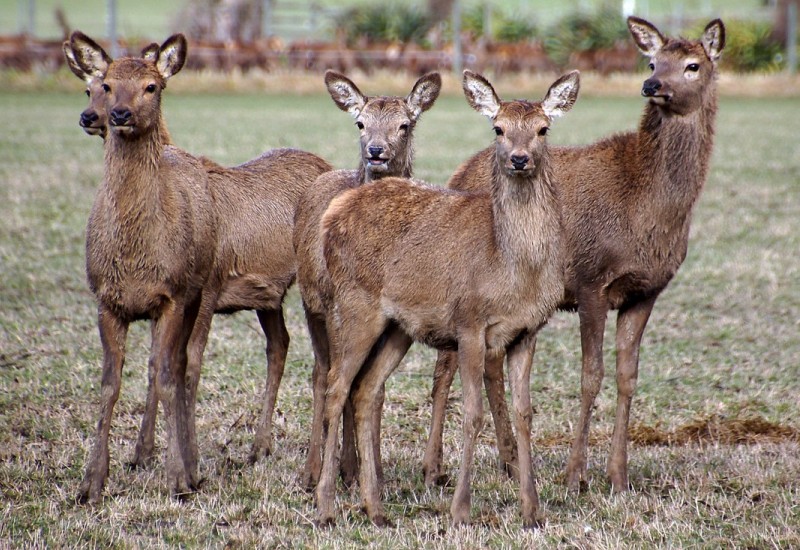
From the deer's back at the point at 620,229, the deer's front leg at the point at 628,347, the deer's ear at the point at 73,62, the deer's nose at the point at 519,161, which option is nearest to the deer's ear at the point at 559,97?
the deer's nose at the point at 519,161

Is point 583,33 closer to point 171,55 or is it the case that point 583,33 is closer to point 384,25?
point 384,25

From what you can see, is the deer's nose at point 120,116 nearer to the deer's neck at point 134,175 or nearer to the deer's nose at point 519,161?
the deer's neck at point 134,175

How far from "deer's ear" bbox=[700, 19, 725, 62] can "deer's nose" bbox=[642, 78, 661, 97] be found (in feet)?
1.94

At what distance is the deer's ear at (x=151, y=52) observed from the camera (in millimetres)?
7649

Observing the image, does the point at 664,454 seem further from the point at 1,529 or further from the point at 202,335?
the point at 1,529

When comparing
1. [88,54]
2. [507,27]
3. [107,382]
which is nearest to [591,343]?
[107,382]

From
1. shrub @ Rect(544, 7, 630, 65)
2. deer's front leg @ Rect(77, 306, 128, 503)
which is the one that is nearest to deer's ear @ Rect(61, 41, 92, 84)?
deer's front leg @ Rect(77, 306, 128, 503)

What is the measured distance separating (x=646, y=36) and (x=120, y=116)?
3803 mm

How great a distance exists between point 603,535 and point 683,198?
2.57 meters

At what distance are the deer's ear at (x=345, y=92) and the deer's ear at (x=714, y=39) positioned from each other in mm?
2405

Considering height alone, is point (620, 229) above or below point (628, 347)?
above

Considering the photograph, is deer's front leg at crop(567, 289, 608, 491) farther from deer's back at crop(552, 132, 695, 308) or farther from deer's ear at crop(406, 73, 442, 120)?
deer's ear at crop(406, 73, 442, 120)

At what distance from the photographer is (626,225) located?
25.7ft

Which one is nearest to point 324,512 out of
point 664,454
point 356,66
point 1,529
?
point 1,529
